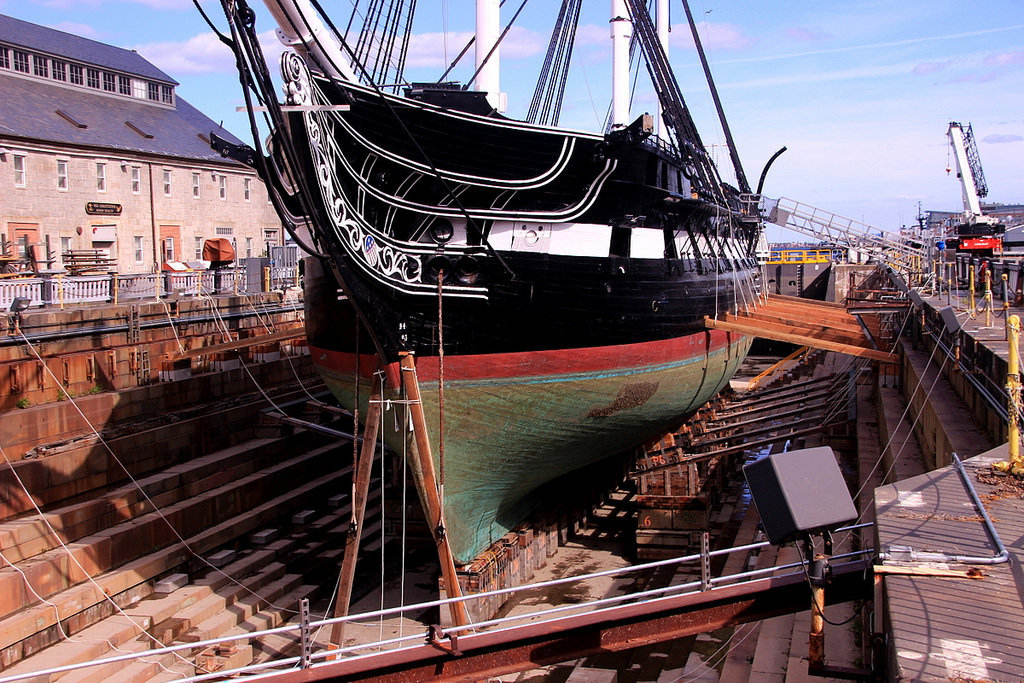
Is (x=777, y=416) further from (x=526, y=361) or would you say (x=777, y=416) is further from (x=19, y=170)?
(x=19, y=170)

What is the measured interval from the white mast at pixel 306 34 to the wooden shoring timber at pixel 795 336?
7.37m

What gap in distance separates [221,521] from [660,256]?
786cm

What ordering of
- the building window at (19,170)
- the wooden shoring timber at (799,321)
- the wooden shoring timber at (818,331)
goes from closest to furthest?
the wooden shoring timber at (818,331) → the wooden shoring timber at (799,321) → the building window at (19,170)

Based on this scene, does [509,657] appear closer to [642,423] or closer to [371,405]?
[371,405]

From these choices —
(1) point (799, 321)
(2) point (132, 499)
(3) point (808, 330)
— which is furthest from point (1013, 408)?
(2) point (132, 499)

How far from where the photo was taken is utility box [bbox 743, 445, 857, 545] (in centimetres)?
498

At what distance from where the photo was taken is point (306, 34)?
389 inches

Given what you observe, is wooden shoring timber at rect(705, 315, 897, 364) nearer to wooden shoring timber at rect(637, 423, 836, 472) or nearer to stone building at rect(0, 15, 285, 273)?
wooden shoring timber at rect(637, 423, 836, 472)

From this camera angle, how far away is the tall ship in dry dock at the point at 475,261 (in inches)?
388

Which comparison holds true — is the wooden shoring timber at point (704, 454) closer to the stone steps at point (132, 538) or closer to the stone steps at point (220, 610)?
the stone steps at point (220, 610)

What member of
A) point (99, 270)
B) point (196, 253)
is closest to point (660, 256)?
point (99, 270)

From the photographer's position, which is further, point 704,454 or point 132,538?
point 704,454

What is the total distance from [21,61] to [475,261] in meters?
25.3

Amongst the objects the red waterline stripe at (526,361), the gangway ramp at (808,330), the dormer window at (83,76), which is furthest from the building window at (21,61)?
the gangway ramp at (808,330)
